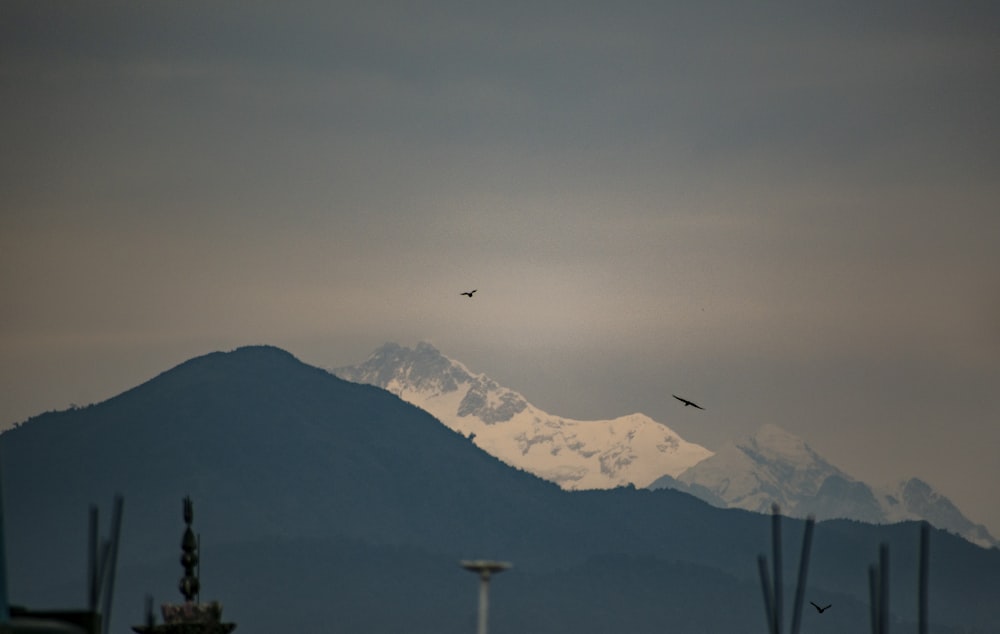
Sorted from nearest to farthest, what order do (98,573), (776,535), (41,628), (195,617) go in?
1. (41,628)
2. (195,617)
3. (98,573)
4. (776,535)

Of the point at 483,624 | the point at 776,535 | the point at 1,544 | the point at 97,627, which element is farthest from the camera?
the point at 776,535

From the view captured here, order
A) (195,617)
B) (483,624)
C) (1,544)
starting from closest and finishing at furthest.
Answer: (1,544)
(483,624)
(195,617)

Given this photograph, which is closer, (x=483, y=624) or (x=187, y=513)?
(x=483, y=624)

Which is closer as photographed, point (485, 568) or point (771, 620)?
point (485, 568)

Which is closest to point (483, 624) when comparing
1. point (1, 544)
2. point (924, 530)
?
point (1, 544)

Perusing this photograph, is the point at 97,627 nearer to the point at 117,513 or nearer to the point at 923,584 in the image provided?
the point at 117,513

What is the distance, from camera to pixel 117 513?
111312 millimetres

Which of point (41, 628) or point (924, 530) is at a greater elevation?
point (924, 530)

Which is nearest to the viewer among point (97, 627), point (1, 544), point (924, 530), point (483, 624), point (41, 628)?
point (41, 628)

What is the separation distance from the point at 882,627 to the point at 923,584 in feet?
40.4

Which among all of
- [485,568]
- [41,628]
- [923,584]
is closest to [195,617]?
[485,568]

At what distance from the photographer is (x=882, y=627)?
5032 inches

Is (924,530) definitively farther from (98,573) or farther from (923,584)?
(98,573)

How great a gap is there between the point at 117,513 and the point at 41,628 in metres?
51.7
